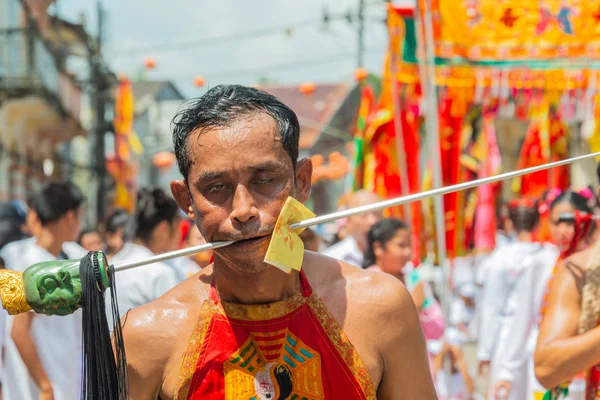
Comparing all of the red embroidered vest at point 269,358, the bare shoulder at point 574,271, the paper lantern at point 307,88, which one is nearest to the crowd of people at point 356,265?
the bare shoulder at point 574,271

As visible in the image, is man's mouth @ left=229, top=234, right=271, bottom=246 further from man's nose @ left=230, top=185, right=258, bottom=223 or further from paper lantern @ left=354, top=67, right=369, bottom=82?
paper lantern @ left=354, top=67, right=369, bottom=82

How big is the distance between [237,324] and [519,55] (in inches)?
259

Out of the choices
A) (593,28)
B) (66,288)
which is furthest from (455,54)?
(66,288)

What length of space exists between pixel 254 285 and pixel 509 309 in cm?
471

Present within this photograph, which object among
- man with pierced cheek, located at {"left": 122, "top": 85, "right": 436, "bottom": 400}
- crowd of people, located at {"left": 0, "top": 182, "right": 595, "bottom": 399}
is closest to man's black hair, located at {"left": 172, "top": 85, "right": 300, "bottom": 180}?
man with pierced cheek, located at {"left": 122, "top": 85, "right": 436, "bottom": 400}

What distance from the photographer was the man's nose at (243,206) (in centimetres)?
203

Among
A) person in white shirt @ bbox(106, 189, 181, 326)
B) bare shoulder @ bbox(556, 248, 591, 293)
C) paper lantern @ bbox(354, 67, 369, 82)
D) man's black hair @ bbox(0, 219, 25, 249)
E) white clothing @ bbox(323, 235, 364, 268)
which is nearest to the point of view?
bare shoulder @ bbox(556, 248, 591, 293)

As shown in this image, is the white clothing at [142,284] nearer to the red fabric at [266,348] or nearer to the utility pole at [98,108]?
the red fabric at [266,348]

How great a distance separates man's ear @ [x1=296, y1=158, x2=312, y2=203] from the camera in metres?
2.24

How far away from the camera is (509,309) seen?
21.6 ft

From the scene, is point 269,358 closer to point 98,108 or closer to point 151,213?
point 151,213

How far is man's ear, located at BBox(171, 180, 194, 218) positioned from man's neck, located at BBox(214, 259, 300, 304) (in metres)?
0.15

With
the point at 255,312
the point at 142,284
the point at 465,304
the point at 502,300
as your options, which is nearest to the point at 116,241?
the point at 142,284

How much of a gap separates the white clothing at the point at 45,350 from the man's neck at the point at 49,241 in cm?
3
